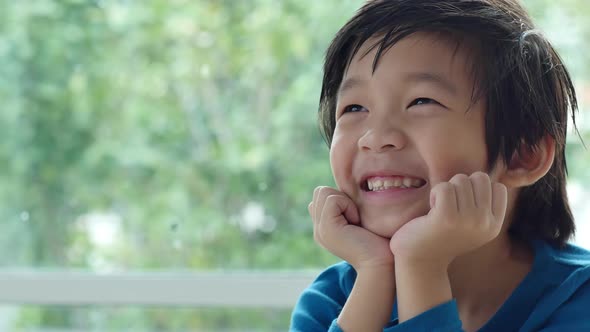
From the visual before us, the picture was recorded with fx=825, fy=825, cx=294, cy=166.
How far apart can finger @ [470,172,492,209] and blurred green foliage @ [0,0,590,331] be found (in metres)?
0.84

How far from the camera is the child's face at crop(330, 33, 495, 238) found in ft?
2.99

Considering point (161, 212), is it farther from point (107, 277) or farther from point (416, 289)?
point (416, 289)

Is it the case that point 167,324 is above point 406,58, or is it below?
below

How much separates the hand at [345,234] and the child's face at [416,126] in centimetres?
2

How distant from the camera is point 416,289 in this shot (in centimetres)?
88

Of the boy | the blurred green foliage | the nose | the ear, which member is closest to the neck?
the boy

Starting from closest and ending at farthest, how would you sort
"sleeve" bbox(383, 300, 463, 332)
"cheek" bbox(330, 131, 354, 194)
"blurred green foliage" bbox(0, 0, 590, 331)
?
"sleeve" bbox(383, 300, 463, 332), "cheek" bbox(330, 131, 354, 194), "blurred green foliage" bbox(0, 0, 590, 331)

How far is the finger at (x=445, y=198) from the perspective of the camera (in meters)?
0.86

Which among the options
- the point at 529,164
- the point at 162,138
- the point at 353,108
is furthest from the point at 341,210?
the point at 162,138

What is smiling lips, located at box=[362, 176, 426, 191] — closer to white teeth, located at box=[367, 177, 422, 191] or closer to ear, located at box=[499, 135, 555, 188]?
white teeth, located at box=[367, 177, 422, 191]

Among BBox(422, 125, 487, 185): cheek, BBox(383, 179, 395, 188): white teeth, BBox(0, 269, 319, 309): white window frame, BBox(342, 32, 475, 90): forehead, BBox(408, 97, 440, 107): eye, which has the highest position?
BBox(342, 32, 475, 90): forehead

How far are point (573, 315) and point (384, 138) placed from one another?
0.29 m

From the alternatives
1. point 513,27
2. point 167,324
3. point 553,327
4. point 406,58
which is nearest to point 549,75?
point 513,27

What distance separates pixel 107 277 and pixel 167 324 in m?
0.17
